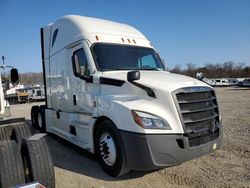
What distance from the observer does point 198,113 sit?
494 centimetres

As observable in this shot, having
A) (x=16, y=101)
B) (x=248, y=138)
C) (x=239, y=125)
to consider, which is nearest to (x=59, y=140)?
(x=248, y=138)

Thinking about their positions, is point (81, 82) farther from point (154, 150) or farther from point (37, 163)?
point (37, 163)

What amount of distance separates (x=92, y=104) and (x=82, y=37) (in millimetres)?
1545

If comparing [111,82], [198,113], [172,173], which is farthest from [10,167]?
[198,113]

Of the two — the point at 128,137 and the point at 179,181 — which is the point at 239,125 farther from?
the point at 128,137

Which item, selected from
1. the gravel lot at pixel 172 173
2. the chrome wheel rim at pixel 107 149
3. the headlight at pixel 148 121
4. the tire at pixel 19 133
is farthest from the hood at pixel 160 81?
the tire at pixel 19 133

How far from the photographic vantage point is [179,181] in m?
4.87

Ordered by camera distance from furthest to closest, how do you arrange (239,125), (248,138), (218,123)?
(239,125) → (248,138) → (218,123)

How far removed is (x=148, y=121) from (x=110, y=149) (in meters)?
1.03

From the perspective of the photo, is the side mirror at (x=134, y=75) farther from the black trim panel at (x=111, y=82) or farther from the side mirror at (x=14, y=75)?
the side mirror at (x=14, y=75)

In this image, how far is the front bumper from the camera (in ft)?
14.4

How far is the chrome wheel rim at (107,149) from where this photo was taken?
498cm

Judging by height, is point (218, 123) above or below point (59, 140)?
above

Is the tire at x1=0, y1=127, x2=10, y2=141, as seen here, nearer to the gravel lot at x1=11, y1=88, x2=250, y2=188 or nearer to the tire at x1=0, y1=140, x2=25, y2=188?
the tire at x1=0, y1=140, x2=25, y2=188
